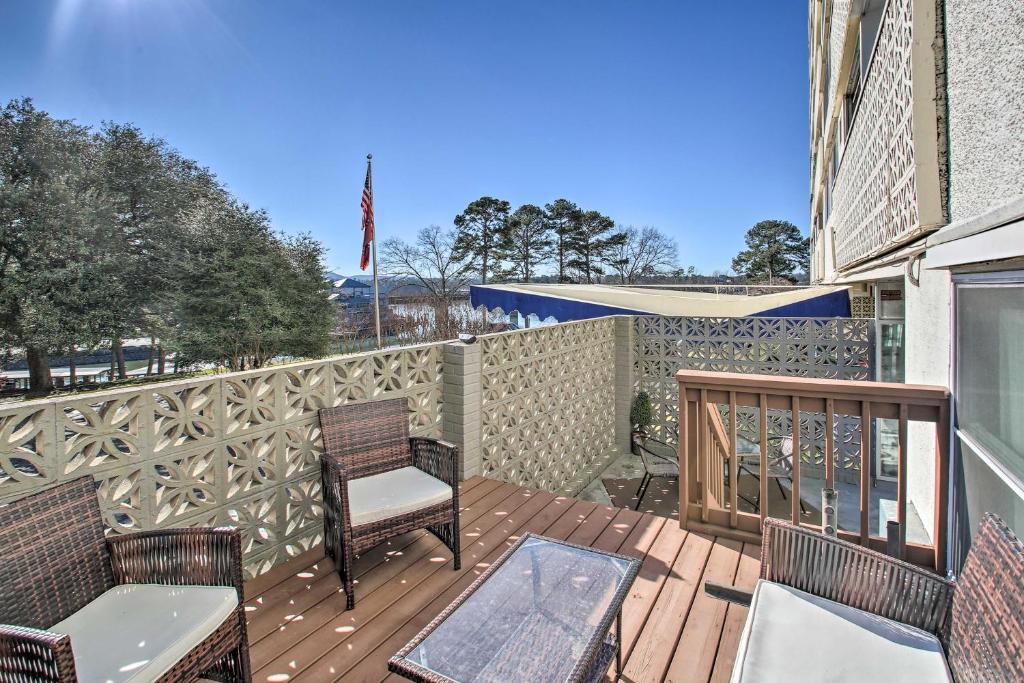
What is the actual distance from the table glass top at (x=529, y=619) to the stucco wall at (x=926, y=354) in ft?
6.80

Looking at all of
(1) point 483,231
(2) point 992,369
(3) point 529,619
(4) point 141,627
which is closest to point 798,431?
(2) point 992,369

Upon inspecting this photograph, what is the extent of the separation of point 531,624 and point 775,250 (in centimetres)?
4101

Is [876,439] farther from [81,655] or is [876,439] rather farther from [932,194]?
[81,655]

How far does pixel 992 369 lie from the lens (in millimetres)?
1875

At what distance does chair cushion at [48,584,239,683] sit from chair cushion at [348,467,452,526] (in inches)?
36.0

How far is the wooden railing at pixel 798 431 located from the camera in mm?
2438

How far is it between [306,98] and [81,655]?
27.2 metres

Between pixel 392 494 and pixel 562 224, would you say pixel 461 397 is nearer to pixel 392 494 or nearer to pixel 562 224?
pixel 392 494

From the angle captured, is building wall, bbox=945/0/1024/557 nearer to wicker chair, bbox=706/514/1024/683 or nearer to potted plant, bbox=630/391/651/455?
wicker chair, bbox=706/514/1024/683

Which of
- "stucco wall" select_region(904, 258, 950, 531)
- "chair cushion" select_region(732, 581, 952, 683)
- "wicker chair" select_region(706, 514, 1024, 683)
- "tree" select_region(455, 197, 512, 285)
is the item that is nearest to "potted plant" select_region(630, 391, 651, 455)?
"stucco wall" select_region(904, 258, 950, 531)

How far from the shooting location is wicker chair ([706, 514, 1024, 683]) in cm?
119

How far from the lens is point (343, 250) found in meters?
26.8

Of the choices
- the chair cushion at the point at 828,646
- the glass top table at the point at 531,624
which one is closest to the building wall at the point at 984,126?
the chair cushion at the point at 828,646

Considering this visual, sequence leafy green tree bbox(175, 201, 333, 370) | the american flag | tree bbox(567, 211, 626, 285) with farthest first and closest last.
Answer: tree bbox(567, 211, 626, 285) < leafy green tree bbox(175, 201, 333, 370) < the american flag
